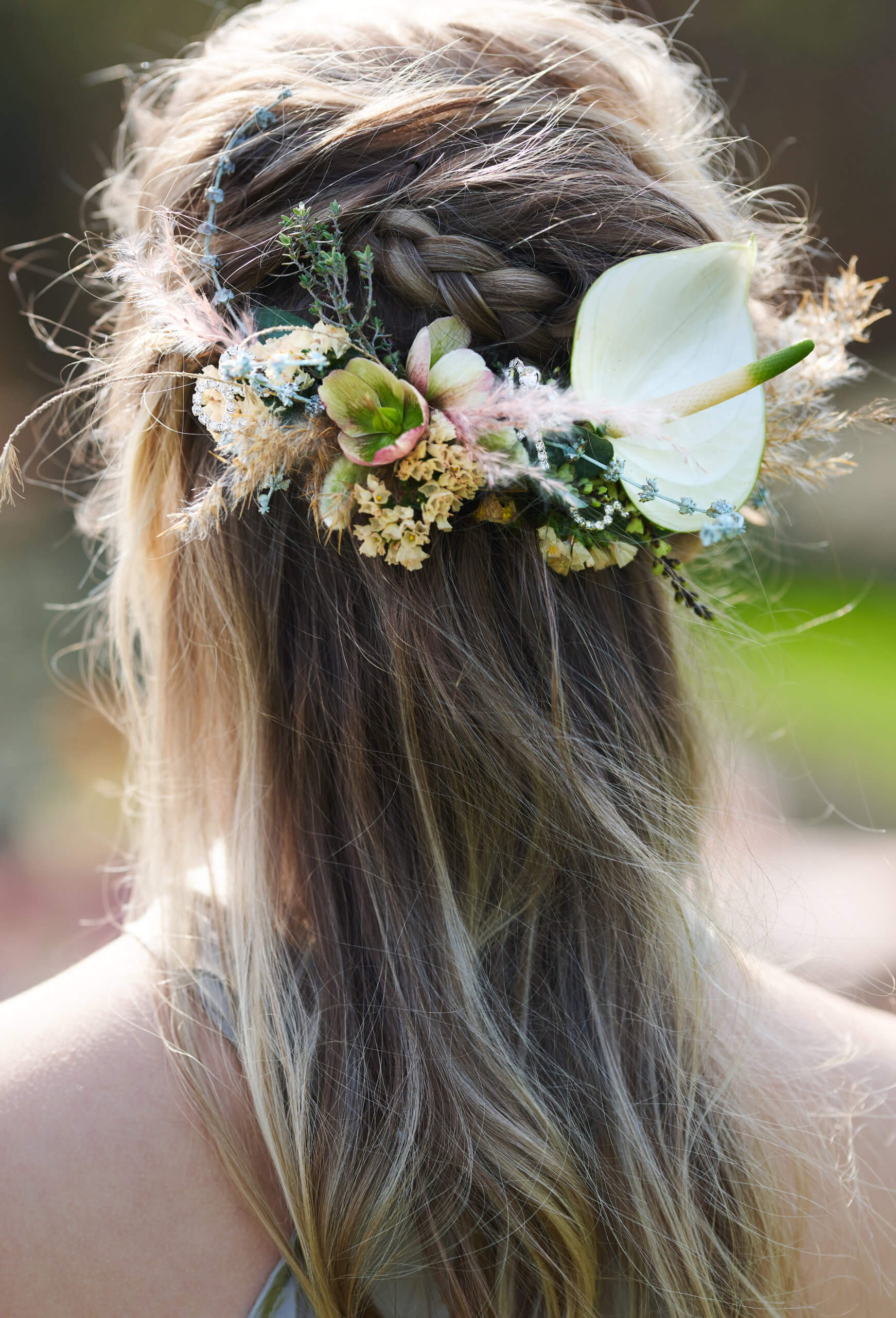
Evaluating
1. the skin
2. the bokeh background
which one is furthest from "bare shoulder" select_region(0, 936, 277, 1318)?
the bokeh background

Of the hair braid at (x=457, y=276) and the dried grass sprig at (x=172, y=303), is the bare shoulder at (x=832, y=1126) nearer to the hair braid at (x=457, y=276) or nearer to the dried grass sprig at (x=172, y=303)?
the hair braid at (x=457, y=276)

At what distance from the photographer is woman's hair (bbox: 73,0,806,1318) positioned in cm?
78

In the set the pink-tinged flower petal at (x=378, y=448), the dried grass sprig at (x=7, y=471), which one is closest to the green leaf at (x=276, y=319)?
the pink-tinged flower petal at (x=378, y=448)

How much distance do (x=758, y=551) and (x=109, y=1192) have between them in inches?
96.8

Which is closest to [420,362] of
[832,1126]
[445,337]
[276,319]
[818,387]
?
[445,337]

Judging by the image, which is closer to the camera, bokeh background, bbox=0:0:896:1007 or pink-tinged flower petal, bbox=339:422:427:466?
pink-tinged flower petal, bbox=339:422:427:466

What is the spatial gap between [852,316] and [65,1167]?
122cm

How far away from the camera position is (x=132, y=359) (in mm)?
853

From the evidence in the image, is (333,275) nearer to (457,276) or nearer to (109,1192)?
(457,276)

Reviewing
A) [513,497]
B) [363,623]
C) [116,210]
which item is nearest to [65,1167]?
[363,623]

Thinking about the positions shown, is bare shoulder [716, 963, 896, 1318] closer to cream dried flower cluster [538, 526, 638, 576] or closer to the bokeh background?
the bokeh background

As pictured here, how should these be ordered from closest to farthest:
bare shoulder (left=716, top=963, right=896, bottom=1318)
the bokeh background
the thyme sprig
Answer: the thyme sprig → bare shoulder (left=716, top=963, right=896, bottom=1318) → the bokeh background

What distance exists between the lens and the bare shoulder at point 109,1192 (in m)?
0.74

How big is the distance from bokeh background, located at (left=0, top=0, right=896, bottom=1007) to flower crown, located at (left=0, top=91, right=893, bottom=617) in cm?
53
